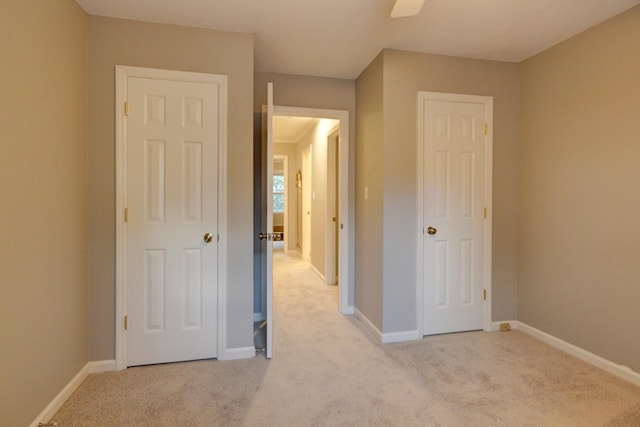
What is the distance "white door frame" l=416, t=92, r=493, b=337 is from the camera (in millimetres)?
2760

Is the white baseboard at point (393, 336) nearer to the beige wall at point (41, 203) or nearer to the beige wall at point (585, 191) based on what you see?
the beige wall at point (585, 191)

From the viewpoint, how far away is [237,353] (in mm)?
2408

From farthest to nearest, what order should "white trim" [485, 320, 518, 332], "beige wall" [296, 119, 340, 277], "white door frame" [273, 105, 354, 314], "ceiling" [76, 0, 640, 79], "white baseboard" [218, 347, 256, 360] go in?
"beige wall" [296, 119, 340, 277] → "white door frame" [273, 105, 354, 314] → "white trim" [485, 320, 518, 332] → "white baseboard" [218, 347, 256, 360] → "ceiling" [76, 0, 640, 79]

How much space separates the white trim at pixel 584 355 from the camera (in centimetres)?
211

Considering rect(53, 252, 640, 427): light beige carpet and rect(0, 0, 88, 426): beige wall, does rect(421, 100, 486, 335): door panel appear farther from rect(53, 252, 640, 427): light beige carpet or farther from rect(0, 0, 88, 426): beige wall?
rect(0, 0, 88, 426): beige wall

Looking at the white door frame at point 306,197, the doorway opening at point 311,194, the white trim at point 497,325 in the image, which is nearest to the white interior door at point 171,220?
the doorway opening at point 311,194

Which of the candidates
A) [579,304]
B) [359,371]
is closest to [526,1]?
[579,304]

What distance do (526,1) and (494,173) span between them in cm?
136

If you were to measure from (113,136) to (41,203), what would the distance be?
711 millimetres

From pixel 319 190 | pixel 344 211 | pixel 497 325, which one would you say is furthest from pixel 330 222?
pixel 497 325

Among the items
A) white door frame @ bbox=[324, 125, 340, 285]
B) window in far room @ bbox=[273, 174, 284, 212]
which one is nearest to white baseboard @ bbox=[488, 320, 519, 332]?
white door frame @ bbox=[324, 125, 340, 285]

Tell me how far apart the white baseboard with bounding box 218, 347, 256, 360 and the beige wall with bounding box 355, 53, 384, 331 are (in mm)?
1101

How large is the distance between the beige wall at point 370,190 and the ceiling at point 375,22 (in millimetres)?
333

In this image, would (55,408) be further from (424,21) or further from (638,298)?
(638,298)
